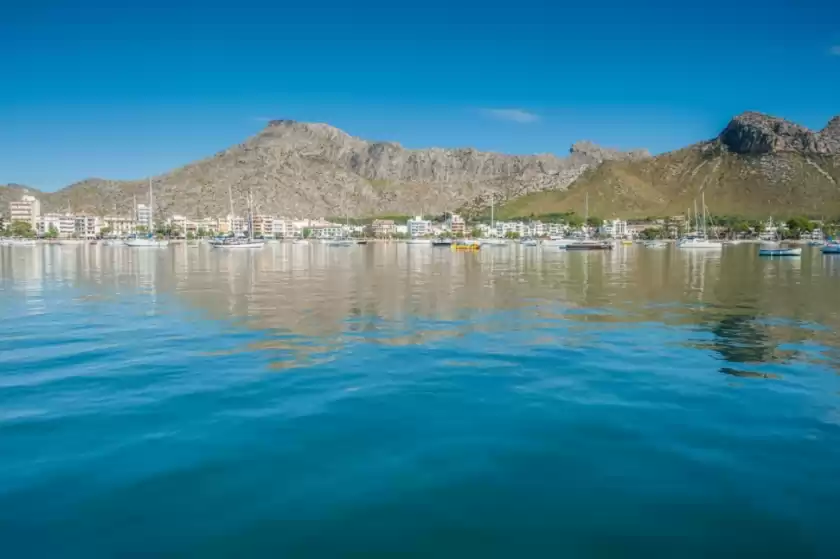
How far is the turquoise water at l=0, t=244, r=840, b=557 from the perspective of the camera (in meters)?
7.73

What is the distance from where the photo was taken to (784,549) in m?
7.36

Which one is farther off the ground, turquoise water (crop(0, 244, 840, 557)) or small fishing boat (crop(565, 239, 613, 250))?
small fishing boat (crop(565, 239, 613, 250))

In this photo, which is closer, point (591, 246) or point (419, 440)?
point (419, 440)

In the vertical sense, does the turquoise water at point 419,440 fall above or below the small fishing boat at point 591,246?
below

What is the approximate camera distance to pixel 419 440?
1098 cm

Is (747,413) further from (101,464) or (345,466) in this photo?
(101,464)

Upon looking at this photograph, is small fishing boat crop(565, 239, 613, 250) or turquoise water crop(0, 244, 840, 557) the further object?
small fishing boat crop(565, 239, 613, 250)

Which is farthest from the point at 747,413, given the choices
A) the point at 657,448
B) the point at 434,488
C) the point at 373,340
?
the point at 373,340

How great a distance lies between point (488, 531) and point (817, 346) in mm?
17886

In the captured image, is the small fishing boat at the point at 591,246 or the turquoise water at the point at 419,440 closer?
the turquoise water at the point at 419,440

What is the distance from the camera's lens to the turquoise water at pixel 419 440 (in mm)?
7734

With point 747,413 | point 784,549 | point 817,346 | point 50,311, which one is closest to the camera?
point 784,549

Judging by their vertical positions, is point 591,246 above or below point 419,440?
above

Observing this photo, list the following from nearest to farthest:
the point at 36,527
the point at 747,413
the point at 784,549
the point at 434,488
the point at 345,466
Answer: the point at 784,549, the point at 36,527, the point at 434,488, the point at 345,466, the point at 747,413
